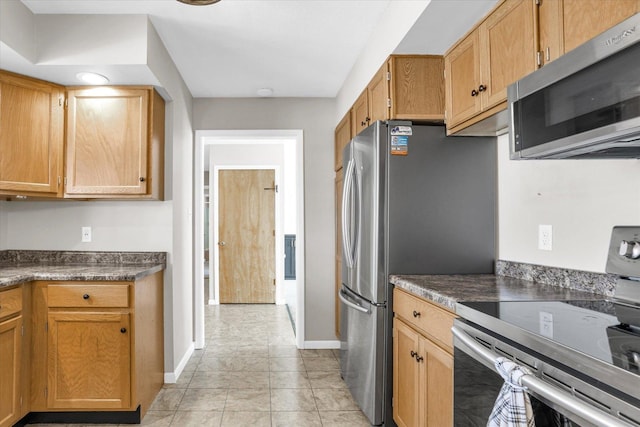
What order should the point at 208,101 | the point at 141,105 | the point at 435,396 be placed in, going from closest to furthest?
the point at 435,396 → the point at 141,105 → the point at 208,101

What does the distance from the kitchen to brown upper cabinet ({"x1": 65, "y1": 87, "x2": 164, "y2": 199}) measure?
0.91 ft

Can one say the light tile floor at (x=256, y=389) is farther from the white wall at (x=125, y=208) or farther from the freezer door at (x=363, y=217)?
the freezer door at (x=363, y=217)

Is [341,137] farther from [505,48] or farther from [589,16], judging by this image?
[589,16]

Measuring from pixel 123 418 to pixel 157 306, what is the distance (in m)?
0.73

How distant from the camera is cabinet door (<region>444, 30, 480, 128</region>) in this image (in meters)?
1.81

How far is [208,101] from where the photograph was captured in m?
3.95

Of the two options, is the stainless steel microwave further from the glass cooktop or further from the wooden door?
the wooden door

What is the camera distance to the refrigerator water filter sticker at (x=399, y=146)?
226 centimetres

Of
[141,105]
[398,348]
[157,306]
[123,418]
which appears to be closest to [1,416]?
[123,418]

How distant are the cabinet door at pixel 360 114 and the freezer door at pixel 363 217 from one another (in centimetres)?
22

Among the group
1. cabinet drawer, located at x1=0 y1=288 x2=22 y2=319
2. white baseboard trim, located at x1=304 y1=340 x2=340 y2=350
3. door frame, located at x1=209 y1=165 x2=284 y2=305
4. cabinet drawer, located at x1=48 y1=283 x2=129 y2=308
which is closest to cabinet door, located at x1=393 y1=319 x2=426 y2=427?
cabinet drawer, located at x1=48 y1=283 x2=129 y2=308

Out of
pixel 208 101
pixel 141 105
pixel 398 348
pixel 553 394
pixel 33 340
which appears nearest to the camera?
pixel 553 394

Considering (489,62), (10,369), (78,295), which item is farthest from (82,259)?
(489,62)

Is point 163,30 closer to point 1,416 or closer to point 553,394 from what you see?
point 1,416
